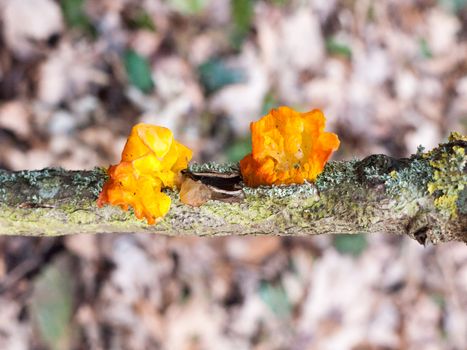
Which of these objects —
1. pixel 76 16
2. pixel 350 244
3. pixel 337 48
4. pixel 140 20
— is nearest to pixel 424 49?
pixel 337 48

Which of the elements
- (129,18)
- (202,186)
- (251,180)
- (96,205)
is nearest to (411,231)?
(251,180)

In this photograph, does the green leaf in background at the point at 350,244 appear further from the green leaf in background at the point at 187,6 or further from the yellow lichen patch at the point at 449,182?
the yellow lichen patch at the point at 449,182

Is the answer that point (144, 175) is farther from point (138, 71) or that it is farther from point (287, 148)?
point (138, 71)

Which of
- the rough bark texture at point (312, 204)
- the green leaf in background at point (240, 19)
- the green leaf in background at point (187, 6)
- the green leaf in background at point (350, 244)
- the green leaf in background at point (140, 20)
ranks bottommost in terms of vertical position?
the rough bark texture at point (312, 204)

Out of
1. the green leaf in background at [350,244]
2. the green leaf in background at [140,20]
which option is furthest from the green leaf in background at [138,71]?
the green leaf in background at [350,244]

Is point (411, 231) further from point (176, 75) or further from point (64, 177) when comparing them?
point (176, 75)

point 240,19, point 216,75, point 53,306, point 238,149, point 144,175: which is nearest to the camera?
point 144,175

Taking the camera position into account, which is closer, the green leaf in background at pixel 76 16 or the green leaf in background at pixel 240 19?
the green leaf in background at pixel 76 16
